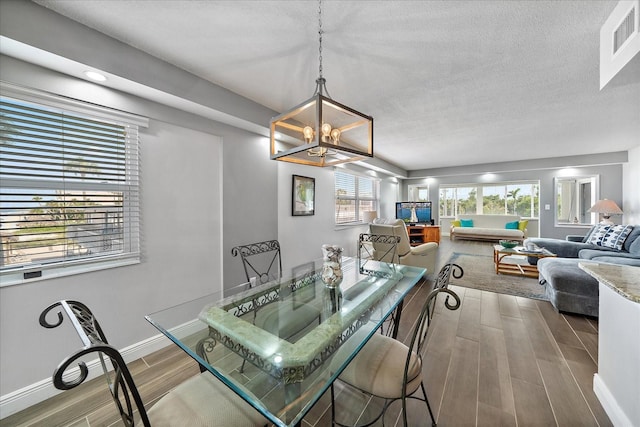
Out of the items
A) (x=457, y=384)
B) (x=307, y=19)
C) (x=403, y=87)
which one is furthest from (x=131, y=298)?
(x=403, y=87)

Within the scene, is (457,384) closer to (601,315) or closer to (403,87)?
(601,315)

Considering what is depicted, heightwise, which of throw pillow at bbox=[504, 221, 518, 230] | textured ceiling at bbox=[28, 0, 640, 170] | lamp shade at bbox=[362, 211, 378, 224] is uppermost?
textured ceiling at bbox=[28, 0, 640, 170]

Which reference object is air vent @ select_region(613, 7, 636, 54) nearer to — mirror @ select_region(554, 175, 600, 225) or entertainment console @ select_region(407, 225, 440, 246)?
entertainment console @ select_region(407, 225, 440, 246)

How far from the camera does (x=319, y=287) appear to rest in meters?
1.92

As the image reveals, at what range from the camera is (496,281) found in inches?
151

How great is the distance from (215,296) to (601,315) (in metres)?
2.64

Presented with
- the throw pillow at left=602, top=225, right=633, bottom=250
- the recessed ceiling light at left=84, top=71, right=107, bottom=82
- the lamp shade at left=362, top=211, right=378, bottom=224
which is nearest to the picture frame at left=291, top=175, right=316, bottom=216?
the lamp shade at left=362, top=211, right=378, bottom=224

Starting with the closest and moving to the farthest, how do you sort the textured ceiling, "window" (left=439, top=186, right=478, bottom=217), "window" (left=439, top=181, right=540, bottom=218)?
the textured ceiling
"window" (left=439, top=181, right=540, bottom=218)
"window" (left=439, top=186, right=478, bottom=217)

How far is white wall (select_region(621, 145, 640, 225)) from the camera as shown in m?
4.77

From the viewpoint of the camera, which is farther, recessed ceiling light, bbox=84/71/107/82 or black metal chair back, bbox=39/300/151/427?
recessed ceiling light, bbox=84/71/107/82

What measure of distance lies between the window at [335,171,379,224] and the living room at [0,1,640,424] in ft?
4.70

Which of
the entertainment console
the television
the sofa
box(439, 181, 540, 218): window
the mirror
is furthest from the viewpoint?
box(439, 181, 540, 218): window

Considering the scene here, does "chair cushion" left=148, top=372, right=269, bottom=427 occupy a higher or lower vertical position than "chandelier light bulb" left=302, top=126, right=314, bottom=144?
lower

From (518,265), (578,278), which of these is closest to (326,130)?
(578,278)
